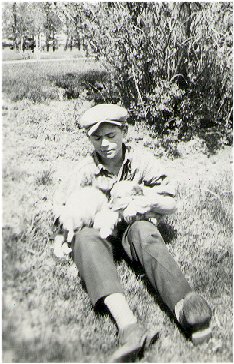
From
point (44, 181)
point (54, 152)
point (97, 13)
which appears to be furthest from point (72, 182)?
point (97, 13)

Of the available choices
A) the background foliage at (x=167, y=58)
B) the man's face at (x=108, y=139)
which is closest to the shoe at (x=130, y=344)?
the man's face at (x=108, y=139)

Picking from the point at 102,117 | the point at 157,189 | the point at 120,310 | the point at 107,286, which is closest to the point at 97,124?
the point at 102,117

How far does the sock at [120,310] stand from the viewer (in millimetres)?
2146

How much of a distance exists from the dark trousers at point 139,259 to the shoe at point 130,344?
224 millimetres

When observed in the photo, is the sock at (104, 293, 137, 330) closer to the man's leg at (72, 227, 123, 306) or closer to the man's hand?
the man's leg at (72, 227, 123, 306)

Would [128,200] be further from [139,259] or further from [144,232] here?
[139,259]

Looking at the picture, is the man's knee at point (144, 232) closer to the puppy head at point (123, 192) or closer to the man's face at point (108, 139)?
the puppy head at point (123, 192)

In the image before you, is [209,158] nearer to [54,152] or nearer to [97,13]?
[54,152]

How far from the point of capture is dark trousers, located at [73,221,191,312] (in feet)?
7.41

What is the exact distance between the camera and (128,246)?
2633 millimetres

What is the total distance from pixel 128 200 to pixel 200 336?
0.88 m

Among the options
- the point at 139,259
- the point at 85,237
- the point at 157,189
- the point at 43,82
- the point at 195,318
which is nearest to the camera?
the point at 195,318

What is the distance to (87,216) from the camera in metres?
2.52

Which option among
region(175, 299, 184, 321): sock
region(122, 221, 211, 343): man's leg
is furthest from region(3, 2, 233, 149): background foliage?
region(175, 299, 184, 321): sock
